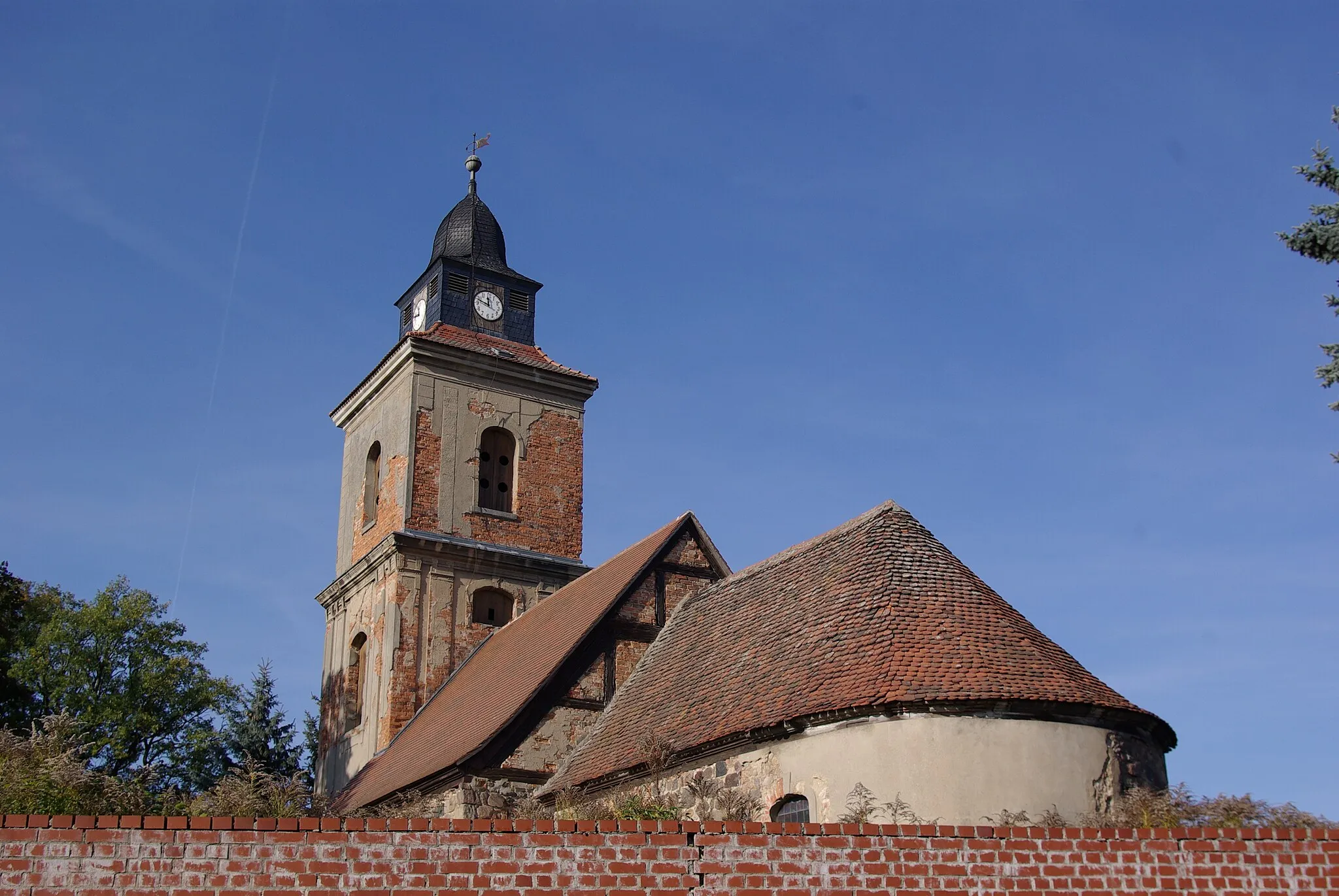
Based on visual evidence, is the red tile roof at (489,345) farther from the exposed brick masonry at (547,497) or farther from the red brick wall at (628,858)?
the red brick wall at (628,858)

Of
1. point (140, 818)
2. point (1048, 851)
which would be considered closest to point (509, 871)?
point (140, 818)

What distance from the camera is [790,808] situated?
47.3ft

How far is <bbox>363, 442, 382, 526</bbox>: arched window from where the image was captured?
26.9 metres

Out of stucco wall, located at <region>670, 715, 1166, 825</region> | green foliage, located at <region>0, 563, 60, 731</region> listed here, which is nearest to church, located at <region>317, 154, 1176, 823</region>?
stucco wall, located at <region>670, 715, 1166, 825</region>

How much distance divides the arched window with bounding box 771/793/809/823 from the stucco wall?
166 millimetres

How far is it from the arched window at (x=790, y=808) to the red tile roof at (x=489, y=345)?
1427 centimetres

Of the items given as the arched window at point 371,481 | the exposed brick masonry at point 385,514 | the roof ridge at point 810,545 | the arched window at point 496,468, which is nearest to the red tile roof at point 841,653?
the roof ridge at point 810,545

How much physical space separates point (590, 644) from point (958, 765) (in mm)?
6937

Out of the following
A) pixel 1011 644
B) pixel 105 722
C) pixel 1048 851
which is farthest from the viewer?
pixel 105 722

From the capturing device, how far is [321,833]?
373 inches

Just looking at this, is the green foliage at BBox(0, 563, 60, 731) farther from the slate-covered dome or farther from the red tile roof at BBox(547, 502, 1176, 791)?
the red tile roof at BBox(547, 502, 1176, 791)

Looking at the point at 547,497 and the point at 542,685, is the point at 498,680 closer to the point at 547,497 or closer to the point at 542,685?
the point at 542,685

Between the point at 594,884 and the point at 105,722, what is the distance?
24.0 meters

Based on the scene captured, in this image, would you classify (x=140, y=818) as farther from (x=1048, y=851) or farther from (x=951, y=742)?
(x=951, y=742)
